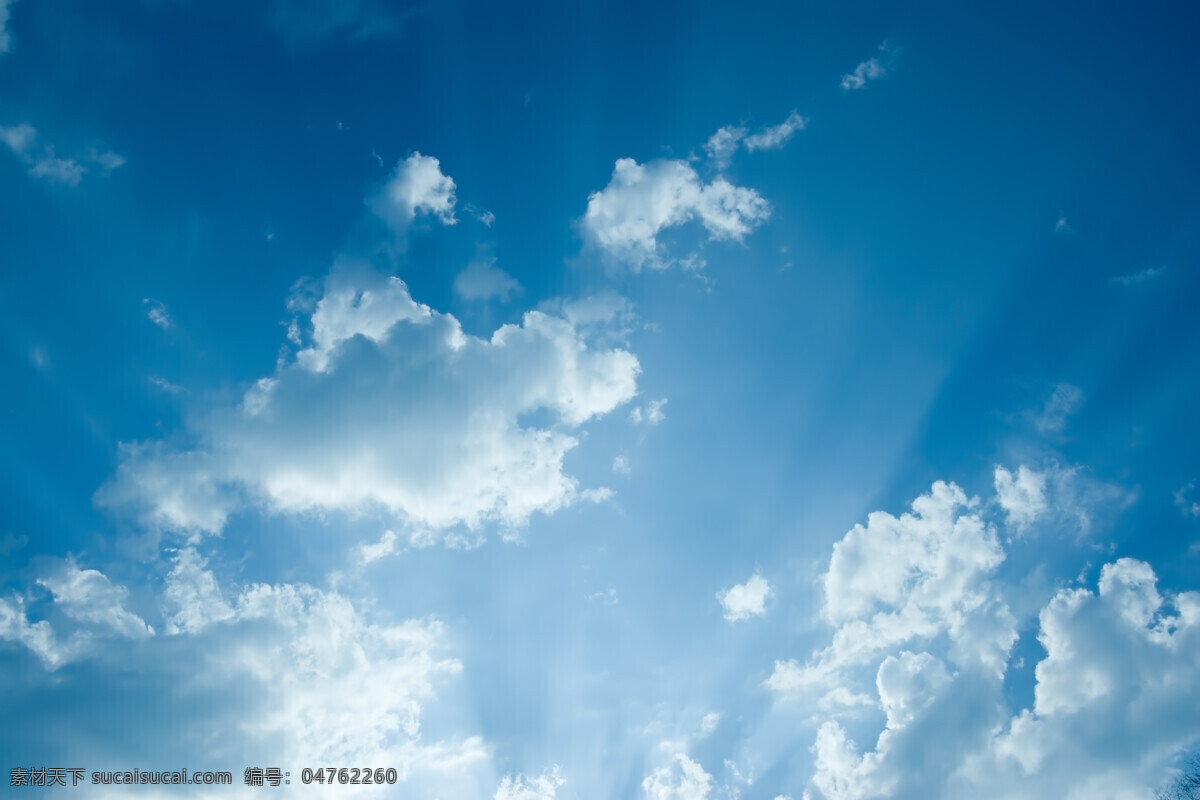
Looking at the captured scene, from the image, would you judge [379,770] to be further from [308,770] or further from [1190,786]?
[1190,786]

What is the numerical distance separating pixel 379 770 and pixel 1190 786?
68291mm

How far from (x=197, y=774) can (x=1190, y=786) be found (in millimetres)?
79233

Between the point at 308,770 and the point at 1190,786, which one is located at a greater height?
the point at 308,770

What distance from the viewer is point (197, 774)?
1777 inches

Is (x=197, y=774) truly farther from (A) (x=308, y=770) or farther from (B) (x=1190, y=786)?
(B) (x=1190, y=786)

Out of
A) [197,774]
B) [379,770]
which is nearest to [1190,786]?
[379,770]

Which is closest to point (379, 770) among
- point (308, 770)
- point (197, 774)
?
point (308, 770)

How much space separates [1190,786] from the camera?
206 feet

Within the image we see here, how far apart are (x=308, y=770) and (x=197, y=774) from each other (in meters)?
6.89

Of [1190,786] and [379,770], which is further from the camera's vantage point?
[1190,786]

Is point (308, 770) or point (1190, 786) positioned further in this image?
point (1190, 786)

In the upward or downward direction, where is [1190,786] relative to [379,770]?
downward

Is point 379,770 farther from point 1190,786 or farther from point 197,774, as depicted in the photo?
point 1190,786

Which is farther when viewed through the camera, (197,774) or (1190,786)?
(1190,786)
